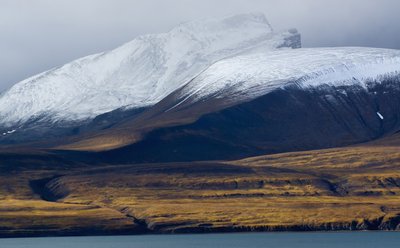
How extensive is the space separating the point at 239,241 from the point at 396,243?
24.2 m

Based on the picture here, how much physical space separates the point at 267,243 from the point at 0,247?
122ft

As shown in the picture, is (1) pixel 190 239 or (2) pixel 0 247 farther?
(1) pixel 190 239

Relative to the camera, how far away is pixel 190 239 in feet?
642

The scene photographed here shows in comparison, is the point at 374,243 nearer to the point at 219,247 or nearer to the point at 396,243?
the point at 396,243

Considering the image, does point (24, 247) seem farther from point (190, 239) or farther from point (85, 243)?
point (190, 239)

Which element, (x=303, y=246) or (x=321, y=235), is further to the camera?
(x=321, y=235)

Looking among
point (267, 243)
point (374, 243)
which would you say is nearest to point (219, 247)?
point (267, 243)

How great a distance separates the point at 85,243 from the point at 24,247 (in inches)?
469

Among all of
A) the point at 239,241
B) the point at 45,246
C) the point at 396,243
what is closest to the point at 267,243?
the point at 239,241

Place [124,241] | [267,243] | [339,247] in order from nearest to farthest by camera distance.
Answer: [339,247]
[267,243]
[124,241]

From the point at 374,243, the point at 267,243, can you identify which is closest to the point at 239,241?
the point at 267,243

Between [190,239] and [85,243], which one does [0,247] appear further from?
[190,239]

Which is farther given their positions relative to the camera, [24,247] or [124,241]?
[124,241]

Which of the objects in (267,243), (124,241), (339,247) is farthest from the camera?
(124,241)
